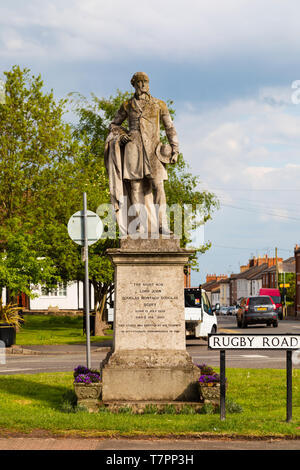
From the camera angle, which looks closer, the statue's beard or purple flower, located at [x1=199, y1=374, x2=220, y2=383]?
purple flower, located at [x1=199, y1=374, x2=220, y2=383]

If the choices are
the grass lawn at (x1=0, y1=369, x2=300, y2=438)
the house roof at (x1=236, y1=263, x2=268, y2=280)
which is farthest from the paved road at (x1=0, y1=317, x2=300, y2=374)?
the house roof at (x1=236, y1=263, x2=268, y2=280)

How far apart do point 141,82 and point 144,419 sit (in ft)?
16.9

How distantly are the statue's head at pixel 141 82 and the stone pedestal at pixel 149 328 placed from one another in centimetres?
243

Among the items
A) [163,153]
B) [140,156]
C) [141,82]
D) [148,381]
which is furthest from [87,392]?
[141,82]

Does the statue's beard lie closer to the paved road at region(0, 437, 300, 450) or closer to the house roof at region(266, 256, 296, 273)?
the paved road at region(0, 437, 300, 450)

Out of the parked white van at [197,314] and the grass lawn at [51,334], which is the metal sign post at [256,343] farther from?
the grass lawn at [51,334]

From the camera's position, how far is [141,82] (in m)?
10.9

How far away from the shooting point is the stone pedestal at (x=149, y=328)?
982 cm

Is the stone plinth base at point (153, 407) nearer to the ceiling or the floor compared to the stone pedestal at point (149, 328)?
nearer to the floor

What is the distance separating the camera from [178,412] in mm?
9492

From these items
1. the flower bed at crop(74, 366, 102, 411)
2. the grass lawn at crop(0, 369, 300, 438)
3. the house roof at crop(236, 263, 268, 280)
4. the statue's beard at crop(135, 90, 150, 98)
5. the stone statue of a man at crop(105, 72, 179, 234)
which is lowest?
the grass lawn at crop(0, 369, 300, 438)

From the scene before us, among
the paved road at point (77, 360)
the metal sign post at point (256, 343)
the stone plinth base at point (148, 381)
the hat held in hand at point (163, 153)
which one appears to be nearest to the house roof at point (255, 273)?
the paved road at point (77, 360)

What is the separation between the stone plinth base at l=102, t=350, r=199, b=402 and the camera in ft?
32.1

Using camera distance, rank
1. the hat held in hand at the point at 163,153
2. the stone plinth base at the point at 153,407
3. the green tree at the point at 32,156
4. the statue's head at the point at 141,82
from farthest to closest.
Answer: the green tree at the point at 32,156
the statue's head at the point at 141,82
the hat held in hand at the point at 163,153
the stone plinth base at the point at 153,407
